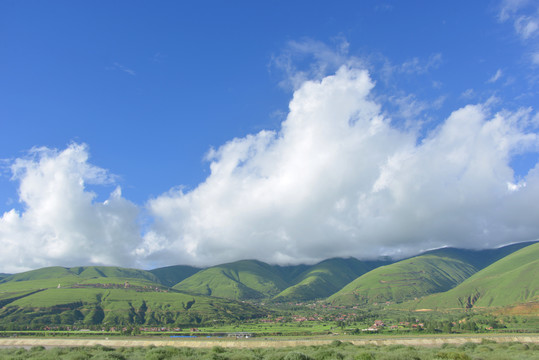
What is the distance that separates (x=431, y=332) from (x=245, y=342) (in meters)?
103

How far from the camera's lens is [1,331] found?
7441 inches

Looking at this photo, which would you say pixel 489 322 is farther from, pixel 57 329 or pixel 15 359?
pixel 57 329

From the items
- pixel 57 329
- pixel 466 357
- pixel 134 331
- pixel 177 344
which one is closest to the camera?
pixel 466 357

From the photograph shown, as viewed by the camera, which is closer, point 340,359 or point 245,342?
point 340,359

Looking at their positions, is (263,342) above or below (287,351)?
below

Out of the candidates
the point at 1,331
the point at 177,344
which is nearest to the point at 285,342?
the point at 177,344

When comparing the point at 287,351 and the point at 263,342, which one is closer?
the point at 287,351

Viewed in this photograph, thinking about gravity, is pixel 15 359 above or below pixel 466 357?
above

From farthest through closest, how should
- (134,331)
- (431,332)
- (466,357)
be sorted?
(134,331), (431,332), (466,357)

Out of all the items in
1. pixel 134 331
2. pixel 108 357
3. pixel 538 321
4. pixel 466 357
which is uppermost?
pixel 108 357

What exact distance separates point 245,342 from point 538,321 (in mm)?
180357

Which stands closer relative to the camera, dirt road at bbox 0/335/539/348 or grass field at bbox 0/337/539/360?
grass field at bbox 0/337/539/360

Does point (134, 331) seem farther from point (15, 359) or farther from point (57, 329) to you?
point (15, 359)

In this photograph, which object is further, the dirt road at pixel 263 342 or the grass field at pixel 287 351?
the dirt road at pixel 263 342
